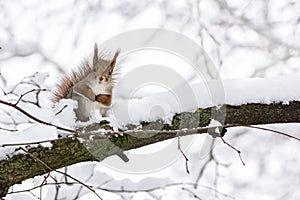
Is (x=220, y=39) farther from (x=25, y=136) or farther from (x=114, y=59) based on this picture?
(x=25, y=136)

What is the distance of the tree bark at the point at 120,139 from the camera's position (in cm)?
105

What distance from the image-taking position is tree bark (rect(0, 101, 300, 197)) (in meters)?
1.05

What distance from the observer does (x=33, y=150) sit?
41.8 inches

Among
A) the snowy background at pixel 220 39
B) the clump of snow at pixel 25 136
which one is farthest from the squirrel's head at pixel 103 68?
the snowy background at pixel 220 39

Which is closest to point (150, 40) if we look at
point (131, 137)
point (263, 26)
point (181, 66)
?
point (181, 66)

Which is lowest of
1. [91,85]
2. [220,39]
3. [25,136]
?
[25,136]

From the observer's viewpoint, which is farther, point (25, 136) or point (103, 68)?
point (103, 68)

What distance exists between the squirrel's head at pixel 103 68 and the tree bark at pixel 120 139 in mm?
179

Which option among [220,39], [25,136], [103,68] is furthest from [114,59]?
[220,39]

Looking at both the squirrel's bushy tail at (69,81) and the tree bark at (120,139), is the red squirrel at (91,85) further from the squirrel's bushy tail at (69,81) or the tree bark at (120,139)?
the tree bark at (120,139)

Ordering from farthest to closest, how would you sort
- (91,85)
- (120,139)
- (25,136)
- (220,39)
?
(220,39) < (91,85) < (120,139) < (25,136)

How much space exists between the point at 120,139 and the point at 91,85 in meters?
0.19

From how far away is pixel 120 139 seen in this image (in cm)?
119

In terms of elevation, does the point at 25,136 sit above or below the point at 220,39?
below
